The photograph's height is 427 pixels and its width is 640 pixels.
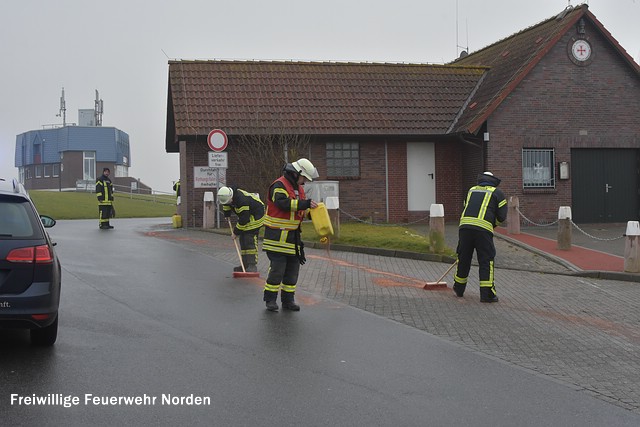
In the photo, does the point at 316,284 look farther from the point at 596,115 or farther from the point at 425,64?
A: the point at 425,64

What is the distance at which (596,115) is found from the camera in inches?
898

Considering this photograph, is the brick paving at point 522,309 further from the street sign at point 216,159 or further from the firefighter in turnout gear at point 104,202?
the firefighter in turnout gear at point 104,202

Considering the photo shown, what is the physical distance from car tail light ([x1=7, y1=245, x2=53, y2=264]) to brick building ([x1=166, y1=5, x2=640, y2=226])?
15.8 m

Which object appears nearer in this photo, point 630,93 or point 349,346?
point 349,346

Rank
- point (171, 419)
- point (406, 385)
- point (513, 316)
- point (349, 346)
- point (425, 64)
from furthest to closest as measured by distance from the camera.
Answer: point (425, 64) → point (513, 316) → point (349, 346) → point (406, 385) → point (171, 419)

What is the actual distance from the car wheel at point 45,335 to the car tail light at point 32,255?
632 millimetres

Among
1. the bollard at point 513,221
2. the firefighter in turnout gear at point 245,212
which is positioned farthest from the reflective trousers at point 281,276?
the bollard at point 513,221

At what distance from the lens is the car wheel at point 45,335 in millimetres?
6965

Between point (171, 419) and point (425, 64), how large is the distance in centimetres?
2312

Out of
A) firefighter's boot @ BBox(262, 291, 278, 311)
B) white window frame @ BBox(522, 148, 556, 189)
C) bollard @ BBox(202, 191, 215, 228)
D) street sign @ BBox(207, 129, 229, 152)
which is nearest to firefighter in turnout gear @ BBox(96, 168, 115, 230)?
bollard @ BBox(202, 191, 215, 228)

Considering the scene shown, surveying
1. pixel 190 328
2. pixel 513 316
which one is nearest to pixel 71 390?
pixel 190 328

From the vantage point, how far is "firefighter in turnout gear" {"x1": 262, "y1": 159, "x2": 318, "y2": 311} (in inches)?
354

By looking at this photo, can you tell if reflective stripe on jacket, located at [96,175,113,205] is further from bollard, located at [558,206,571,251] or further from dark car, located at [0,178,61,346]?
dark car, located at [0,178,61,346]

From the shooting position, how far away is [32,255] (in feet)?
21.7
